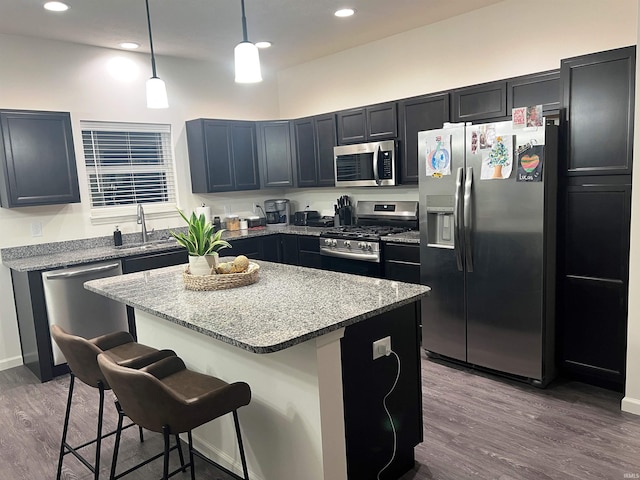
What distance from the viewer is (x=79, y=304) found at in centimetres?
387

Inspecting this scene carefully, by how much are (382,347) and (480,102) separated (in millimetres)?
2414

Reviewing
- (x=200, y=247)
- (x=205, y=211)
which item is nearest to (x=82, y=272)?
(x=205, y=211)

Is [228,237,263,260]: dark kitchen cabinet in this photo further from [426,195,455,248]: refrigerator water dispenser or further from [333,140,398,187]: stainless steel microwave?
[426,195,455,248]: refrigerator water dispenser

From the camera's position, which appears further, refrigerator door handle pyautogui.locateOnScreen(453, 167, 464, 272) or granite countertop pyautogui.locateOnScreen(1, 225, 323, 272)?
granite countertop pyautogui.locateOnScreen(1, 225, 323, 272)

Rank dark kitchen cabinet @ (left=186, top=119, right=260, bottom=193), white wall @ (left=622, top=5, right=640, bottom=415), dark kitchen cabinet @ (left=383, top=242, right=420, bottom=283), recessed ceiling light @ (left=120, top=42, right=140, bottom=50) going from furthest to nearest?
1. dark kitchen cabinet @ (left=186, top=119, right=260, bottom=193)
2. recessed ceiling light @ (left=120, top=42, right=140, bottom=50)
3. dark kitchen cabinet @ (left=383, top=242, right=420, bottom=283)
4. white wall @ (left=622, top=5, right=640, bottom=415)

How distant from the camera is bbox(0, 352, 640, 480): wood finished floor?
2396 mm

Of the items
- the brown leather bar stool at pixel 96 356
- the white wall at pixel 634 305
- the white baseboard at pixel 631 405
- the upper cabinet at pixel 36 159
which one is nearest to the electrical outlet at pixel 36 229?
the upper cabinet at pixel 36 159

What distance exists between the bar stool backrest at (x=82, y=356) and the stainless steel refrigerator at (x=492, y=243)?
2.37m

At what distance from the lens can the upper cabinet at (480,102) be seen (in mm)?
3641

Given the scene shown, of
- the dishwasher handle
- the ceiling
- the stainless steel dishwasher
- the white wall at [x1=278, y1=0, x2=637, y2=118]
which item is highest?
the ceiling

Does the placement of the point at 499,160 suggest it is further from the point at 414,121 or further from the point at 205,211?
the point at 205,211

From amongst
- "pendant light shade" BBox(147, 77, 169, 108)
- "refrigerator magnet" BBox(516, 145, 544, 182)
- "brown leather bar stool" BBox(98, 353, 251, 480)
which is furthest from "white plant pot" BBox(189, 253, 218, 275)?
"refrigerator magnet" BBox(516, 145, 544, 182)

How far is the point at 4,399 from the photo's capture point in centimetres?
349

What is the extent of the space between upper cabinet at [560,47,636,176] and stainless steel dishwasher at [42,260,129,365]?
3.54 m
